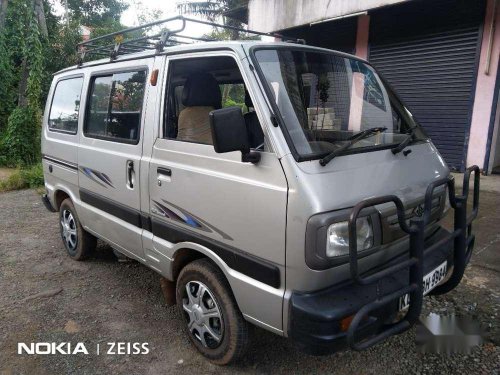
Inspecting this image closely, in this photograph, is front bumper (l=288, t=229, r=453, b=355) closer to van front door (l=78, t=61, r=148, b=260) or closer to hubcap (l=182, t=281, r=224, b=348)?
hubcap (l=182, t=281, r=224, b=348)

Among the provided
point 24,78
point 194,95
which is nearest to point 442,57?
point 194,95

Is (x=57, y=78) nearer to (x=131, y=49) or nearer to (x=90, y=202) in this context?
(x=131, y=49)

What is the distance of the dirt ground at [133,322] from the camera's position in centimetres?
262

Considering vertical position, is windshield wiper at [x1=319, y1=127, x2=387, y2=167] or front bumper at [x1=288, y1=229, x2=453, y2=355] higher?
windshield wiper at [x1=319, y1=127, x2=387, y2=167]

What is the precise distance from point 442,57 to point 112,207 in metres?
6.97

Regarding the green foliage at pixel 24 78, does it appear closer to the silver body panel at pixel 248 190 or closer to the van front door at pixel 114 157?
Result: the van front door at pixel 114 157

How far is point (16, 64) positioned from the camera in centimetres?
1246

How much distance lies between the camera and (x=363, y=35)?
8984 millimetres

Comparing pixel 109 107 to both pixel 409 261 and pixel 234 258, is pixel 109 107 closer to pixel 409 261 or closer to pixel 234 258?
pixel 234 258

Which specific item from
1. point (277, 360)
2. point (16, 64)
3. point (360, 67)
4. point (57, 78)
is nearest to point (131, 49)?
point (57, 78)

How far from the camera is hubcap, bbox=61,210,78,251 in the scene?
169 inches

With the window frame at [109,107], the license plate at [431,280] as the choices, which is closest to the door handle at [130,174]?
the window frame at [109,107]

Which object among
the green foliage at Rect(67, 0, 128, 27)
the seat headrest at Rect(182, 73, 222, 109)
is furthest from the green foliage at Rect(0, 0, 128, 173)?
the green foliage at Rect(67, 0, 128, 27)

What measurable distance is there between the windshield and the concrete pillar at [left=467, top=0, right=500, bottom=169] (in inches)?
201
